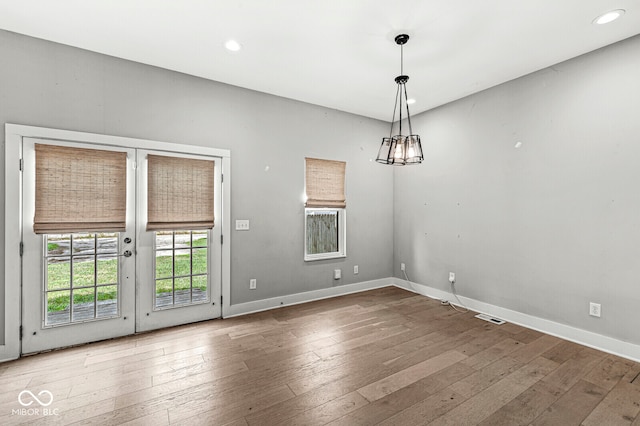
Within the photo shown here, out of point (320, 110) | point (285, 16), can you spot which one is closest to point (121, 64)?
point (285, 16)

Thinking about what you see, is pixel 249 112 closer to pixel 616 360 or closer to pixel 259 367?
pixel 259 367

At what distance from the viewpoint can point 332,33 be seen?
2.67 metres

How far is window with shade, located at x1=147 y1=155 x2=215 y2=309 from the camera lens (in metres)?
3.28

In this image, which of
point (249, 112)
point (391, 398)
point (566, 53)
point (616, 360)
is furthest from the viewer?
point (249, 112)

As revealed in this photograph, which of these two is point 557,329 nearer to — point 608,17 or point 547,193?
point 547,193

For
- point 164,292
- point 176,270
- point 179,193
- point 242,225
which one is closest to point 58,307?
point 164,292

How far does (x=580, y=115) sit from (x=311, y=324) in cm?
366

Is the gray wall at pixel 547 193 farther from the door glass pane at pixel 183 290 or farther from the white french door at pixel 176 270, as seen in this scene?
the door glass pane at pixel 183 290

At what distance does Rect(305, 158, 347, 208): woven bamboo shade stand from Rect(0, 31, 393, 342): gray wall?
0.12m

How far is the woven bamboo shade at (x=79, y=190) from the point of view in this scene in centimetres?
276

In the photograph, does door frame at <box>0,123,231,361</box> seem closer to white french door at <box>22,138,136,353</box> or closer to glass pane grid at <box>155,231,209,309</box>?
white french door at <box>22,138,136,353</box>

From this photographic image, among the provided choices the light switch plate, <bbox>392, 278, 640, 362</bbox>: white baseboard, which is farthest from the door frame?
<bbox>392, 278, 640, 362</bbox>: white baseboard

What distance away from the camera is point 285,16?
8.02 feet

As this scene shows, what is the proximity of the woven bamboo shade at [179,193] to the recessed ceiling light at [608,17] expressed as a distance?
398cm
